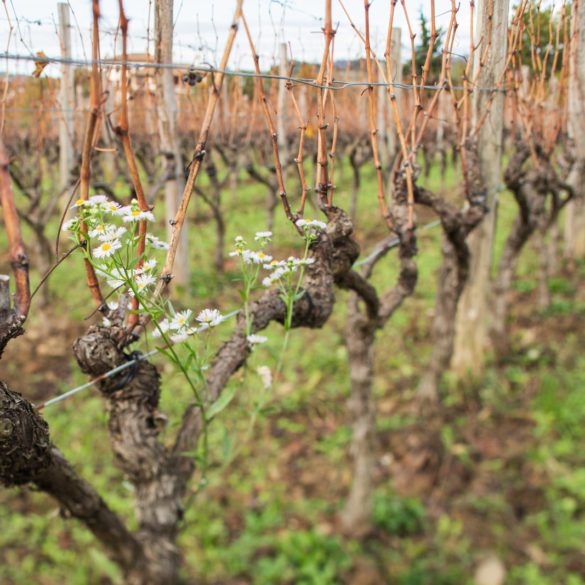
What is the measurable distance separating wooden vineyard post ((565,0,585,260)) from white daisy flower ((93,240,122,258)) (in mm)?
2189

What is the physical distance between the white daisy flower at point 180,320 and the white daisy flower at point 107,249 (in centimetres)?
22

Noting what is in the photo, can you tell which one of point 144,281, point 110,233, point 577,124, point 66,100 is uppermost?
point 66,100

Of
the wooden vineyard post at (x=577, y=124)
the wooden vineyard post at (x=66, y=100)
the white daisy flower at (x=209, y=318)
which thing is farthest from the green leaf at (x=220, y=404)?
the wooden vineyard post at (x=66, y=100)

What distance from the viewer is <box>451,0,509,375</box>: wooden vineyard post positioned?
2127mm

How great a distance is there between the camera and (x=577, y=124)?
3828 millimetres

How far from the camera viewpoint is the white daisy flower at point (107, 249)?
3.37ft

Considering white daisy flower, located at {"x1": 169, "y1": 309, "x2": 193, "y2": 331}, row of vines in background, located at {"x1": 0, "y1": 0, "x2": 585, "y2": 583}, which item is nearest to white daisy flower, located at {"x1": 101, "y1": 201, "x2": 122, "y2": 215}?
row of vines in background, located at {"x1": 0, "y1": 0, "x2": 585, "y2": 583}

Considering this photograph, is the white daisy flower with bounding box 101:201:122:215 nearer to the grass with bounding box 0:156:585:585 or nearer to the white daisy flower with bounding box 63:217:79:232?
the white daisy flower with bounding box 63:217:79:232

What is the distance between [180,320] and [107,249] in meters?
0.24

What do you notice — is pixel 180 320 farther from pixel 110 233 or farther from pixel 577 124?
pixel 577 124

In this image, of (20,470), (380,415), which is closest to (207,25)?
(20,470)

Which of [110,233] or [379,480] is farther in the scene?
[379,480]

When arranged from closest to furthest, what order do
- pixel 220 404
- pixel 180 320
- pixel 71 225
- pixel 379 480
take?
pixel 71 225 < pixel 180 320 < pixel 220 404 < pixel 379 480

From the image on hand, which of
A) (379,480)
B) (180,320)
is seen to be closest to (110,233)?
(180,320)
